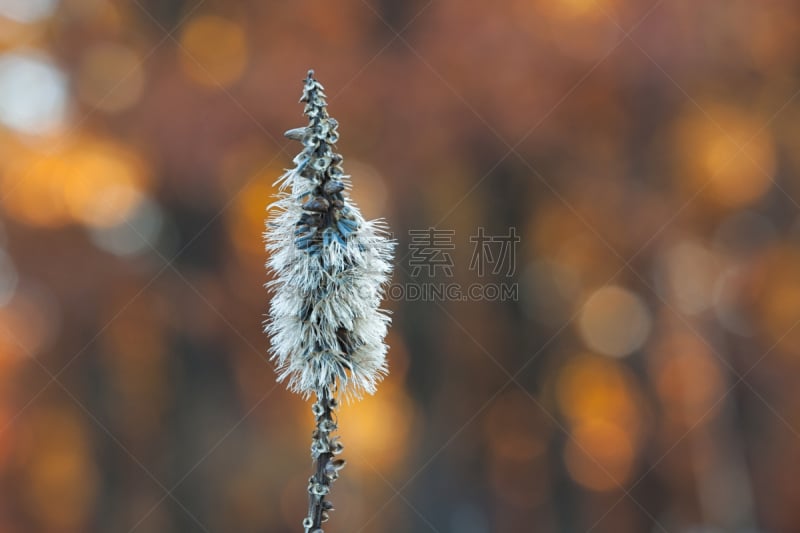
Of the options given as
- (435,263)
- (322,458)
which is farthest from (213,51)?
(322,458)

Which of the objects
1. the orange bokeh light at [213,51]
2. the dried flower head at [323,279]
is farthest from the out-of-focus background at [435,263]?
the dried flower head at [323,279]

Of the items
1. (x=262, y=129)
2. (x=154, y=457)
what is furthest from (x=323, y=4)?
(x=154, y=457)

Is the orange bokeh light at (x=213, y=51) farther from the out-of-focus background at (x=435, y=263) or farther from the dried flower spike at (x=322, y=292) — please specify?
the dried flower spike at (x=322, y=292)

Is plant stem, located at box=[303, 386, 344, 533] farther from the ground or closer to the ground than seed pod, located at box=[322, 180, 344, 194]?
closer to the ground

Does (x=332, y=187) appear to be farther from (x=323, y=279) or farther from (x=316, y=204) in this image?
(x=323, y=279)

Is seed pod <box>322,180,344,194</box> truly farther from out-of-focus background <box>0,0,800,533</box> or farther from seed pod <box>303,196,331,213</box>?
out-of-focus background <box>0,0,800,533</box>

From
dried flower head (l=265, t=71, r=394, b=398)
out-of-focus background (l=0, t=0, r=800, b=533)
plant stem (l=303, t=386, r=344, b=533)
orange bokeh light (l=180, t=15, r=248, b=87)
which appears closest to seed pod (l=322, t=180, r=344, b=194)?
dried flower head (l=265, t=71, r=394, b=398)
